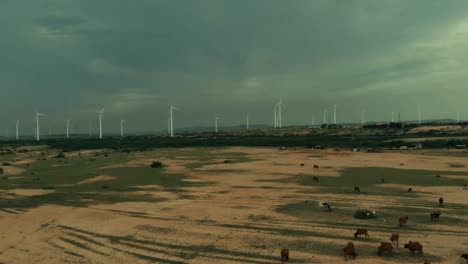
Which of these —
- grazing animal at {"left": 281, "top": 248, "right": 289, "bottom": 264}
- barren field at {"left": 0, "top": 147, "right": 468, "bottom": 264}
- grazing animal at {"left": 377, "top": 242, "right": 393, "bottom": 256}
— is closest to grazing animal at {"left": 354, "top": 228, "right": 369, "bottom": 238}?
barren field at {"left": 0, "top": 147, "right": 468, "bottom": 264}

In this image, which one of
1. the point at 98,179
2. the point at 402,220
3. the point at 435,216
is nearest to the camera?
the point at 402,220

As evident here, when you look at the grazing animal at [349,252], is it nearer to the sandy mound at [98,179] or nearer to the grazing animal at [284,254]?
the grazing animal at [284,254]

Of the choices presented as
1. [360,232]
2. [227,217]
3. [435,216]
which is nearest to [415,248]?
[360,232]

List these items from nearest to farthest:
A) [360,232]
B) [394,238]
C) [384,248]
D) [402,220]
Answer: [384,248] < [394,238] < [360,232] < [402,220]

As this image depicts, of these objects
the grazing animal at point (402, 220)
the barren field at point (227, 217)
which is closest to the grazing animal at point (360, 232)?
Result: the barren field at point (227, 217)

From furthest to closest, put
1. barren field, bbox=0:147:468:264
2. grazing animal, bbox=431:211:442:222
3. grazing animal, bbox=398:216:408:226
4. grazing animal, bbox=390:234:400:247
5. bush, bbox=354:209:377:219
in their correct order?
bush, bbox=354:209:377:219 → grazing animal, bbox=431:211:442:222 → grazing animal, bbox=398:216:408:226 → grazing animal, bbox=390:234:400:247 → barren field, bbox=0:147:468:264

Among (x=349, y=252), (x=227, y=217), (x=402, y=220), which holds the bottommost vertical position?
(x=227, y=217)

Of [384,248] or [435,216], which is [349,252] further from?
[435,216]

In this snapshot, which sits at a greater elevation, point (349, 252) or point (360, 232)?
point (360, 232)

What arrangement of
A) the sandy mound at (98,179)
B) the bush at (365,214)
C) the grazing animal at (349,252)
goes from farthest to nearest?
the sandy mound at (98,179)
the bush at (365,214)
the grazing animal at (349,252)

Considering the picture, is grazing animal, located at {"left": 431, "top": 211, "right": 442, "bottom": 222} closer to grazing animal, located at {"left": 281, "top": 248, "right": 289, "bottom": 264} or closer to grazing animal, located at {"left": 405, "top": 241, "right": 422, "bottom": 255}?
grazing animal, located at {"left": 405, "top": 241, "right": 422, "bottom": 255}
